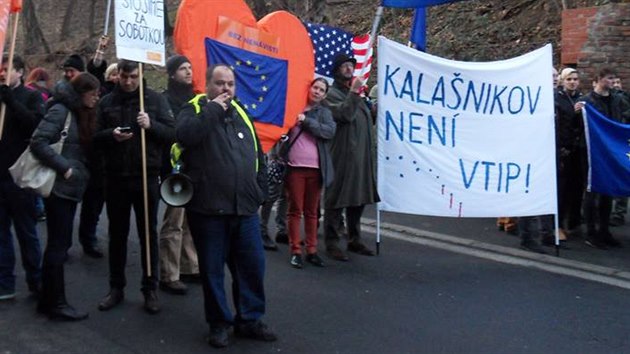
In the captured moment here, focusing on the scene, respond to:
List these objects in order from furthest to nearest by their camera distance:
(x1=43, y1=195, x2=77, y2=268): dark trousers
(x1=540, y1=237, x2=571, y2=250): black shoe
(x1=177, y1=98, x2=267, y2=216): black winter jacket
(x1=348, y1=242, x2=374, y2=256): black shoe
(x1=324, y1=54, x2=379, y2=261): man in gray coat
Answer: (x1=540, y1=237, x2=571, y2=250): black shoe
(x1=348, y1=242, x2=374, y2=256): black shoe
(x1=324, y1=54, x2=379, y2=261): man in gray coat
(x1=43, y1=195, x2=77, y2=268): dark trousers
(x1=177, y1=98, x2=267, y2=216): black winter jacket

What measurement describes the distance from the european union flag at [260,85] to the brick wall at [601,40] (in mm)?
6696

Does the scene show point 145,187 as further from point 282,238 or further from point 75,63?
point 282,238

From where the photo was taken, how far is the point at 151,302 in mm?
A: 5555

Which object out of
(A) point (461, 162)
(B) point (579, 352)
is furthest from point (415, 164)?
(B) point (579, 352)

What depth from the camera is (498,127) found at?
286 inches

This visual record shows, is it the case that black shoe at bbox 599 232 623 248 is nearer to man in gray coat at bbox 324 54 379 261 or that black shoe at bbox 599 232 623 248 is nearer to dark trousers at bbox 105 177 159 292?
man in gray coat at bbox 324 54 379 261

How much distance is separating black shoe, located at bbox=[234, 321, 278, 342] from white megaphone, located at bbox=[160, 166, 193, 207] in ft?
2.91

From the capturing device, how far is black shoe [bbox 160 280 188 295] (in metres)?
6.01

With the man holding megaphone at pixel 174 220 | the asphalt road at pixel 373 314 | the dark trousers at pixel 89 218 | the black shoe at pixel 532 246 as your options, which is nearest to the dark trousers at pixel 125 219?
the asphalt road at pixel 373 314

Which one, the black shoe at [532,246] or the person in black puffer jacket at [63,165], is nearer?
the person in black puffer jacket at [63,165]

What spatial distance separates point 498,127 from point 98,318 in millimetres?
3923

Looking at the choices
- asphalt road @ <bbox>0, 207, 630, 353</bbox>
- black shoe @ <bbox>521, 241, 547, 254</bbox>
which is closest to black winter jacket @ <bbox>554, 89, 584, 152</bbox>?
black shoe @ <bbox>521, 241, 547, 254</bbox>

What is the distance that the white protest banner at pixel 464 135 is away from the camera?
7.02 m

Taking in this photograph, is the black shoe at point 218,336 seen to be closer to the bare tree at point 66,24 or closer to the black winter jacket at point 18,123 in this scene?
the black winter jacket at point 18,123
